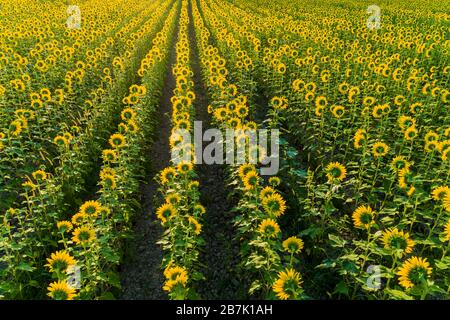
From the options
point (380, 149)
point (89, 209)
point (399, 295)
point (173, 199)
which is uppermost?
point (380, 149)

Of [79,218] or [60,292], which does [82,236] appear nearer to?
[79,218]

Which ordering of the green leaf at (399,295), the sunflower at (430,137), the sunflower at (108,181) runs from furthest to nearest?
the sunflower at (430,137)
the sunflower at (108,181)
the green leaf at (399,295)

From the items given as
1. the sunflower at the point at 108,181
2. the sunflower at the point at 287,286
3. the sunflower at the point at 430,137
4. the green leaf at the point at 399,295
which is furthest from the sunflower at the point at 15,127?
the sunflower at the point at 430,137

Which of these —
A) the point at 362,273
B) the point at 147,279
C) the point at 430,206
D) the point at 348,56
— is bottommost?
the point at 147,279

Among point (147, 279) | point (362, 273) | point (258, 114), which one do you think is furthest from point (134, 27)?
point (362, 273)

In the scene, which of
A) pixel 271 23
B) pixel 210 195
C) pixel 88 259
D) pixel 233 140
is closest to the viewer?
pixel 88 259

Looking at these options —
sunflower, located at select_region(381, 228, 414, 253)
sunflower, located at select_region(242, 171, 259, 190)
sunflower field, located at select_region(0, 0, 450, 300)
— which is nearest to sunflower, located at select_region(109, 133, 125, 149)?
sunflower field, located at select_region(0, 0, 450, 300)

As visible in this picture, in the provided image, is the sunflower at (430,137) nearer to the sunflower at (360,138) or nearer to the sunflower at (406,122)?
the sunflower at (406,122)

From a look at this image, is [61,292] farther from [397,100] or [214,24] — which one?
[214,24]

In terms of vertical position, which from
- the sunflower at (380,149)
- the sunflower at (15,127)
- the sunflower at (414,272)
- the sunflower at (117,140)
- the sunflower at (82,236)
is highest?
the sunflower at (15,127)

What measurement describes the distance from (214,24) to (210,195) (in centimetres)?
1457

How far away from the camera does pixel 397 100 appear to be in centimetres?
702

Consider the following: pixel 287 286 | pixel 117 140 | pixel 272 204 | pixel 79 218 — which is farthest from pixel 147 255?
pixel 287 286

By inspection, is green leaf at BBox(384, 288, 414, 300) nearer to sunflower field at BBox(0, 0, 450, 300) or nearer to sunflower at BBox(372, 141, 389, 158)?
sunflower field at BBox(0, 0, 450, 300)
